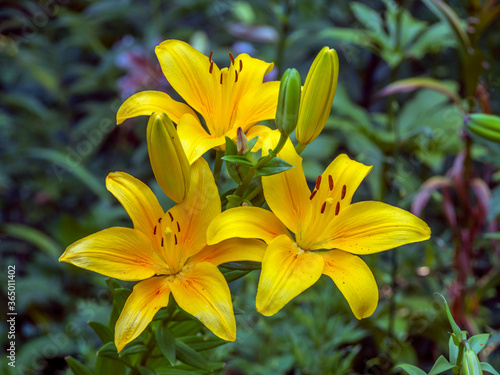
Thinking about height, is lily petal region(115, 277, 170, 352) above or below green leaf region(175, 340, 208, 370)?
above

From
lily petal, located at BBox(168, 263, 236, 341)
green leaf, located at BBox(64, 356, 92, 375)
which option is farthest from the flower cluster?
green leaf, located at BBox(64, 356, 92, 375)

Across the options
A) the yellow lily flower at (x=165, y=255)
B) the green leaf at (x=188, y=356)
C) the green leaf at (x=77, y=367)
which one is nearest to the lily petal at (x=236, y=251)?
the yellow lily flower at (x=165, y=255)

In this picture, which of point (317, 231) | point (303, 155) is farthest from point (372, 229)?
point (303, 155)

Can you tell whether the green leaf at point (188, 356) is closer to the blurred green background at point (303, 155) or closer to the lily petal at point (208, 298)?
the lily petal at point (208, 298)

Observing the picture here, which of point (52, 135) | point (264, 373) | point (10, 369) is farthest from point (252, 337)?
point (52, 135)

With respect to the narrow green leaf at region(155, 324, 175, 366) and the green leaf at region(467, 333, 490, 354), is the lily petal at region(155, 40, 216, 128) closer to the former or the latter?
the narrow green leaf at region(155, 324, 175, 366)

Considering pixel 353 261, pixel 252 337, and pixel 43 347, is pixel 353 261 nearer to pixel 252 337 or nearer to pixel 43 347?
pixel 252 337

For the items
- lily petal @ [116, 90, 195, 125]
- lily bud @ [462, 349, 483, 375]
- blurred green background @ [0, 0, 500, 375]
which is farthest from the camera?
blurred green background @ [0, 0, 500, 375]

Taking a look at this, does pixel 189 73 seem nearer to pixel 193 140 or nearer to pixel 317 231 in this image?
pixel 193 140
